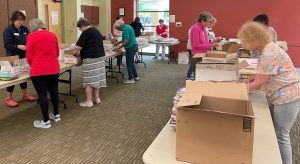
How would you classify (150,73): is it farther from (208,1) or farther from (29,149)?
(29,149)

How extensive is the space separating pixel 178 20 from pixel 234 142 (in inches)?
319

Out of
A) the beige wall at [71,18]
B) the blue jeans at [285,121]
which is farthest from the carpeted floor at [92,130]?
the beige wall at [71,18]

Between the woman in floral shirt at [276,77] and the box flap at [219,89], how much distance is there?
367 millimetres

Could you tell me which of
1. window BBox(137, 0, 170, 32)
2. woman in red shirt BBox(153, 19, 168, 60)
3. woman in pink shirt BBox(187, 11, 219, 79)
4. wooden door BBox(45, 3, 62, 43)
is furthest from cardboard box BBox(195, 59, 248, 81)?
window BBox(137, 0, 170, 32)

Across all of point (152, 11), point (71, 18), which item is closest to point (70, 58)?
point (71, 18)

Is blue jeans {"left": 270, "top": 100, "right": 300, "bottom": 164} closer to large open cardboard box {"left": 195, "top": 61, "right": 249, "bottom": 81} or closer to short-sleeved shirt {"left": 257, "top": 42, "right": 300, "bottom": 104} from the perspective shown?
short-sleeved shirt {"left": 257, "top": 42, "right": 300, "bottom": 104}

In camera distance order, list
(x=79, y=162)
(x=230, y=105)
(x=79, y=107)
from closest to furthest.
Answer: (x=230, y=105) < (x=79, y=162) < (x=79, y=107)

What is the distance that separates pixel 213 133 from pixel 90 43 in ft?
9.85

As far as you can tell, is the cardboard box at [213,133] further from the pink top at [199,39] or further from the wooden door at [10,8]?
the wooden door at [10,8]

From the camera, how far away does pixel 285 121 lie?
197cm

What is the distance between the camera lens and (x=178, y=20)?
29.5 feet

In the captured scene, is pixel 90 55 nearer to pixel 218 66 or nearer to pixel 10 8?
pixel 218 66

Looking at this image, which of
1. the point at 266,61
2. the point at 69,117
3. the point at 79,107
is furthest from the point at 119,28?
the point at 266,61

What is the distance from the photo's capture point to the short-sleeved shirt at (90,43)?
3881mm
